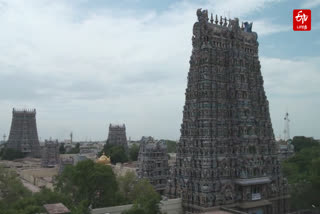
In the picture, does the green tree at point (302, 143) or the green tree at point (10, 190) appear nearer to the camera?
the green tree at point (10, 190)

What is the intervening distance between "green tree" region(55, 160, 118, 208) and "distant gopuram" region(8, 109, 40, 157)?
8213 cm

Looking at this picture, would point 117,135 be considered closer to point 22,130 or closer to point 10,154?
point 22,130

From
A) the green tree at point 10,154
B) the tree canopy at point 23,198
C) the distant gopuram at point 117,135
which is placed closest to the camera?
the tree canopy at point 23,198

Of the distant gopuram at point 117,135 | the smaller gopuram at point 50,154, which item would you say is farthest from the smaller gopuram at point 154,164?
the distant gopuram at point 117,135

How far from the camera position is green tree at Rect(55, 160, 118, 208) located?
41.5 meters

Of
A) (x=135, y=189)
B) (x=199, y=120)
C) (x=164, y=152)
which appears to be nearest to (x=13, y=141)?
(x=164, y=152)

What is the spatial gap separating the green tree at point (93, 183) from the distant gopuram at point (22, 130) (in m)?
82.1

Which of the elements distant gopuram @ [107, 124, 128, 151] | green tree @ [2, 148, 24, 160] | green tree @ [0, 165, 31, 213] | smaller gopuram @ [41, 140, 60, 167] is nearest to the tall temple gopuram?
green tree @ [0, 165, 31, 213]

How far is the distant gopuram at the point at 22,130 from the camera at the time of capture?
116438 millimetres

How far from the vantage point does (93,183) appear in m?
41.5

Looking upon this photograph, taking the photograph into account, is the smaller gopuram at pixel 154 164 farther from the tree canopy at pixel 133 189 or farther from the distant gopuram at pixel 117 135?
the distant gopuram at pixel 117 135

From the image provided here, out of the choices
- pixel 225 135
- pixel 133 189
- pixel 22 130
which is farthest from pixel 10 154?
pixel 225 135

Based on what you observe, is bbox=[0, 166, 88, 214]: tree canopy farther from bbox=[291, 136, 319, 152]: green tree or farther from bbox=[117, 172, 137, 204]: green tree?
bbox=[291, 136, 319, 152]: green tree

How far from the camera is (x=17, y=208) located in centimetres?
3366
